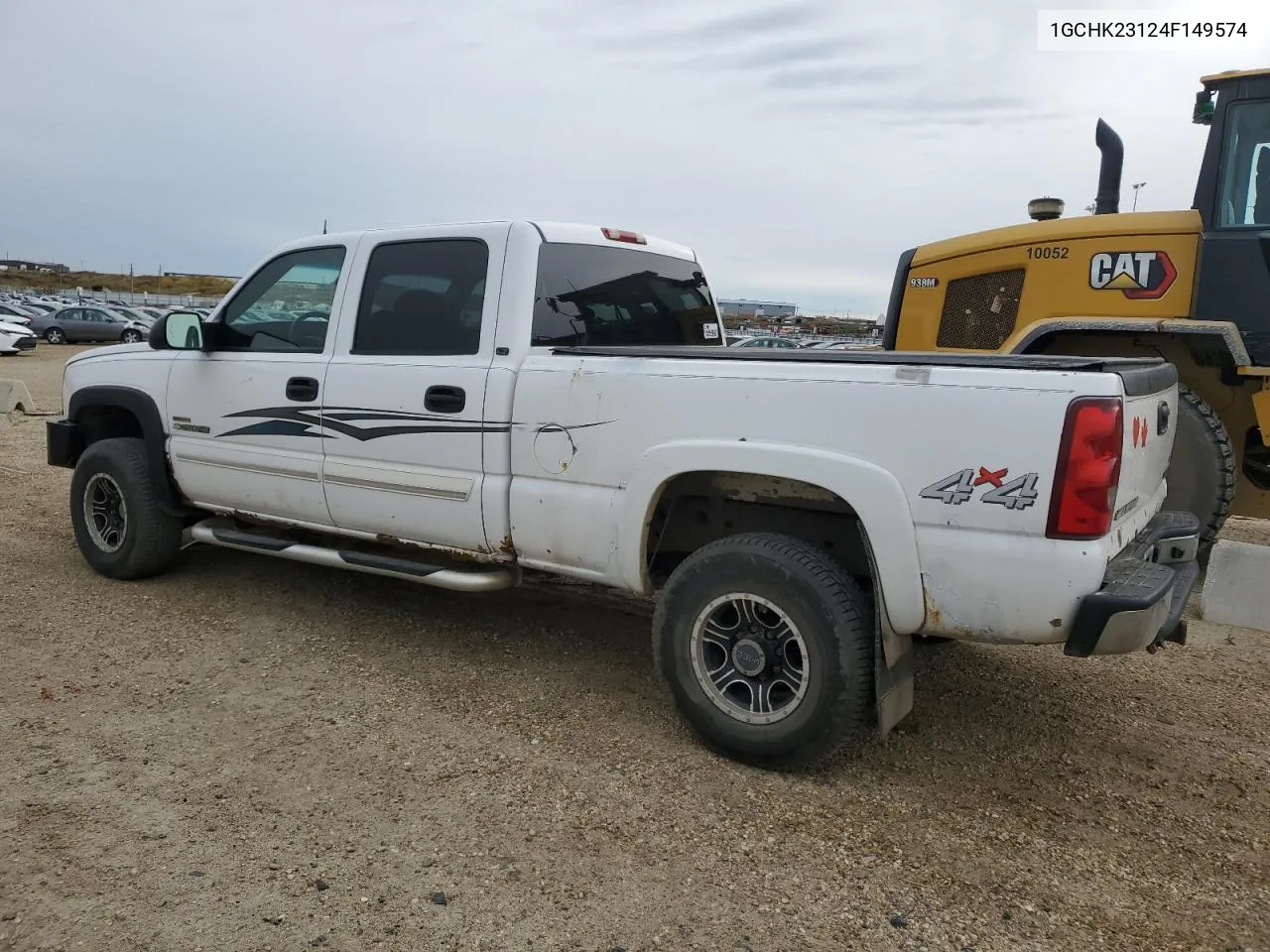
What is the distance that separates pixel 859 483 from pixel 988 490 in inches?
16.0

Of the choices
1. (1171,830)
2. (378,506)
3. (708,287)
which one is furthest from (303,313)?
(1171,830)

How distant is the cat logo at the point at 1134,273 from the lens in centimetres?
586

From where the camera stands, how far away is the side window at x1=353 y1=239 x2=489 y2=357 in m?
→ 4.29

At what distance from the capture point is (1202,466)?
5.68 m

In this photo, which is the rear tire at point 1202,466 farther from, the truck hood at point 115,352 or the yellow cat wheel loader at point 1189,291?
the truck hood at point 115,352

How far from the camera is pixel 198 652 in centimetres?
457

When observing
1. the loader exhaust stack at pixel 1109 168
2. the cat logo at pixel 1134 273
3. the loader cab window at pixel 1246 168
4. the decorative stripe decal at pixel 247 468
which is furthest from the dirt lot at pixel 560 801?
the loader exhaust stack at pixel 1109 168

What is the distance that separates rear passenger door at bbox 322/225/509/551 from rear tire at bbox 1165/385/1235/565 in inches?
162

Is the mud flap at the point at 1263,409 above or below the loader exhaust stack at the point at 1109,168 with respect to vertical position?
below

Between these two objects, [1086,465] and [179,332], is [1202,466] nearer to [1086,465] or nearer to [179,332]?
[1086,465]

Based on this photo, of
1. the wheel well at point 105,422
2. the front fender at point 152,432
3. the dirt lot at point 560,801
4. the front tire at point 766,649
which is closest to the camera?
the dirt lot at point 560,801

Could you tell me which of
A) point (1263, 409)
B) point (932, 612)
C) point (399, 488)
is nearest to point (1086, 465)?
point (932, 612)

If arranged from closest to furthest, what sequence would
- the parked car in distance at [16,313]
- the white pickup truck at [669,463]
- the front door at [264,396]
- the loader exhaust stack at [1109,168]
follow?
the white pickup truck at [669,463] < the front door at [264,396] < the loader exhaust stack at [1109,168] < the parked car in distance at [16,313]

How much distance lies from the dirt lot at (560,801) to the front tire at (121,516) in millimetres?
504
